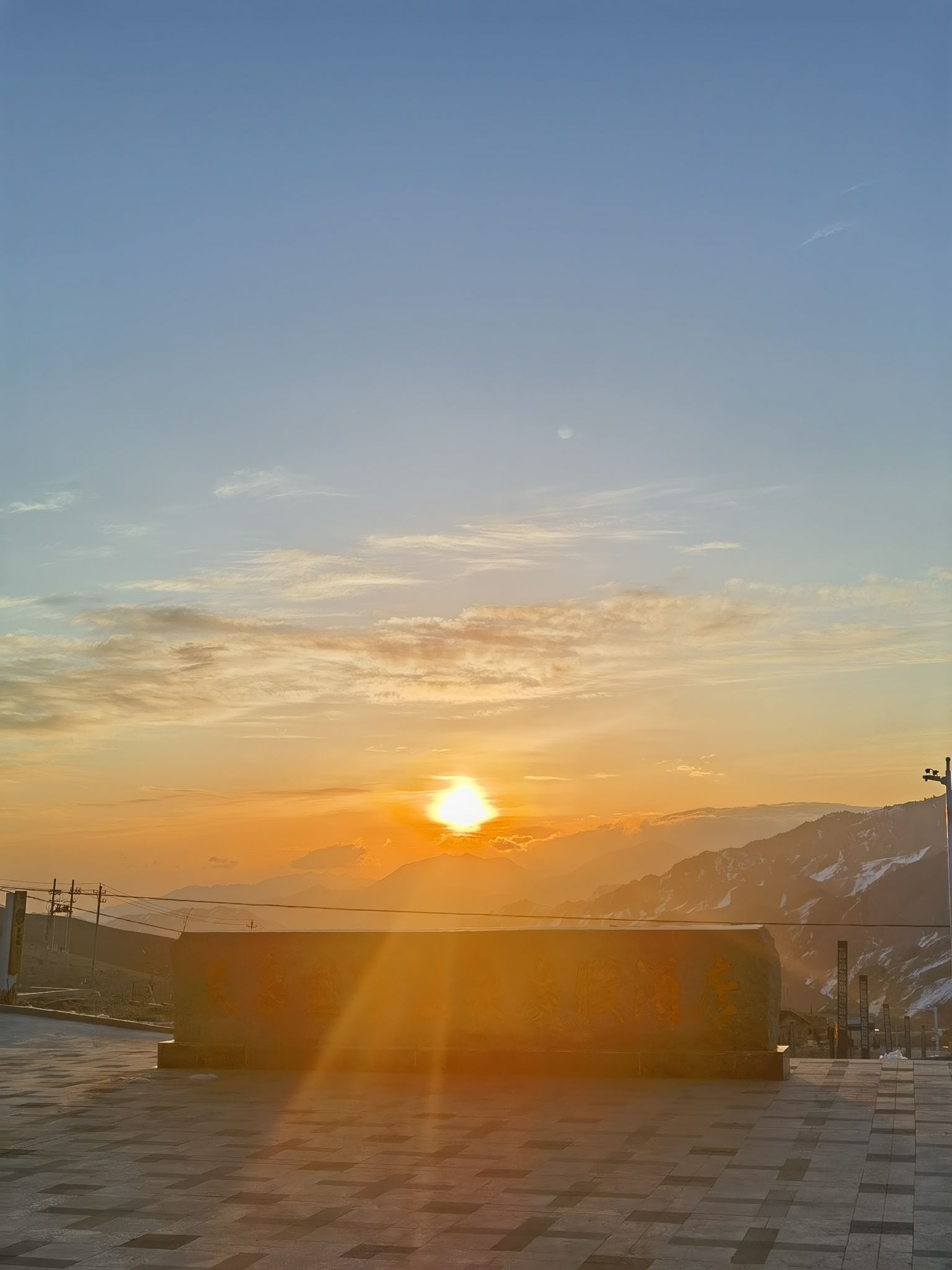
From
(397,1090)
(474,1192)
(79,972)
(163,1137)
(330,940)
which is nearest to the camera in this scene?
(474,1192)

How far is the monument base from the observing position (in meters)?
14.0

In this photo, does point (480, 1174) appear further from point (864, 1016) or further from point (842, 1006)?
point (864, 1016)

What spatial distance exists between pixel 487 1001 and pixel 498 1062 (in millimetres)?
689

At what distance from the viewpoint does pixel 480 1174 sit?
9062 millimetres

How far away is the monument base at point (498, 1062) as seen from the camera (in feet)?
46.0

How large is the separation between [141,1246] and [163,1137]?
3.69m

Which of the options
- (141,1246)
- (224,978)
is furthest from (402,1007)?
(141,1246)

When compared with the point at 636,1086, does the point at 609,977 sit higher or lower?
higher

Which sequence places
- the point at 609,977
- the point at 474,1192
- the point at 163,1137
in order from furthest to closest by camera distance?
1. the point at 609,977
2. the point at 163,1137
3. the point at 474,1192

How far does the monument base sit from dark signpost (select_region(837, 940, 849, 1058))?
31.6m

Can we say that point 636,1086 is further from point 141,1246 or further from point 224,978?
point 141,1246

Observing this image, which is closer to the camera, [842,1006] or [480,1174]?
[480,1174]

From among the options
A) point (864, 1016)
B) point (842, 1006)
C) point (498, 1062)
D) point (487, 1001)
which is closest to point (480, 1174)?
point (498, 1062)

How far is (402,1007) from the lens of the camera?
15.3 m
